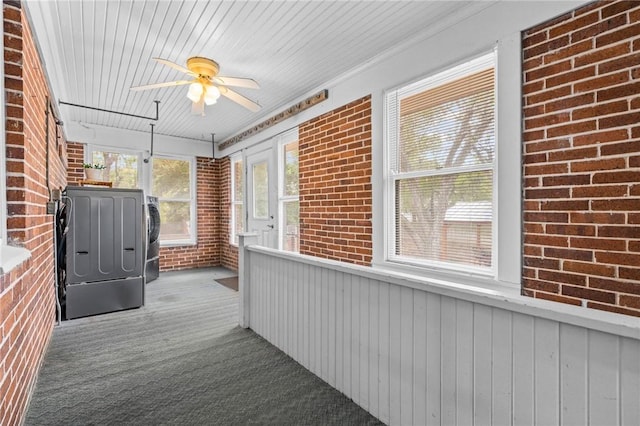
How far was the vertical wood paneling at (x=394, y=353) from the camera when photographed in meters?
1.64

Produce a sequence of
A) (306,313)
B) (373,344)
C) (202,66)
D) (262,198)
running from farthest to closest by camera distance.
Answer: (262,198)
(202,66)
(306,313)
(373,344)

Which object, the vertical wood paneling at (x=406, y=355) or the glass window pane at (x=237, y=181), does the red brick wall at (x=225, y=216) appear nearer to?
the glass window pane at (x=237, y=181)

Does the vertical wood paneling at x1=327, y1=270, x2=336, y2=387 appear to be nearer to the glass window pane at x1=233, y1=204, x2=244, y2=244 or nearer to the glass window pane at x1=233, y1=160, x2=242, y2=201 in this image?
the glass window pane at x1=233, y1=204, x2=244, y2=244

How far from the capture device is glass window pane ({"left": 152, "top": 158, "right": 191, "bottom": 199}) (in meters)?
5.80

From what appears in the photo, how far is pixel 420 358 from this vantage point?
5.03 ft

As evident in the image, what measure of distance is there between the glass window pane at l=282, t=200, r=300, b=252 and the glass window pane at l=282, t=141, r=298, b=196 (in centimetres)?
17

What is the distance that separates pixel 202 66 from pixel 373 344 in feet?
7.71

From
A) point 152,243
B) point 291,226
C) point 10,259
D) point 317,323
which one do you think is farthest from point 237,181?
point 10,259

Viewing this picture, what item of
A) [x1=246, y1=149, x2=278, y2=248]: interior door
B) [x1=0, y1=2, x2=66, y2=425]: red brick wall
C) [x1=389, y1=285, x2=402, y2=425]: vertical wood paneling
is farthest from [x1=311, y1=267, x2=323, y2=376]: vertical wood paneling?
[x1=246, y1=149, x2=278, y2=248]: interior door

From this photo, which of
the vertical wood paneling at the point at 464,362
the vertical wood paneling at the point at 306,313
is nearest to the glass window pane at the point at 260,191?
the vertical wood paneling at the point at 306,313

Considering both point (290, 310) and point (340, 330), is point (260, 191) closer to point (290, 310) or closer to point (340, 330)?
point (290, 310)

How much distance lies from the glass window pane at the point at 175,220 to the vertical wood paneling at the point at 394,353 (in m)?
5.28

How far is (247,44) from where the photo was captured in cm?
259

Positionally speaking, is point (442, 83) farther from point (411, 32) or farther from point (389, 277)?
point (389, 277)
